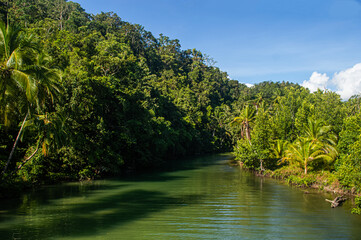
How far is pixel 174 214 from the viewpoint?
45.7 ft

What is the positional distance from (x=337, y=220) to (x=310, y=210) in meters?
1.99

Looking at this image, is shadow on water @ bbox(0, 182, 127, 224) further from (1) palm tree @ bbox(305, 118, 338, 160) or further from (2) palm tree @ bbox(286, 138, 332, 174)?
(1) palm tree @ bbox(305, 118, 338, 160)

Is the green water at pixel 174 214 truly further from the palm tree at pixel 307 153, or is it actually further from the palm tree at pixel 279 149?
the palm tree at pixel 279 149

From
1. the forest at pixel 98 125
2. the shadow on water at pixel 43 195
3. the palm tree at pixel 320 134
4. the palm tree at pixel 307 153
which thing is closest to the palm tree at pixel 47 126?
the forest at pixel 98 125

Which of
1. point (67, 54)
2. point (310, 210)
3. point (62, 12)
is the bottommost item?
point (310, 210)

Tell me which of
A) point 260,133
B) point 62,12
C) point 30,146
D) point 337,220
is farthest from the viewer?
point 62,12

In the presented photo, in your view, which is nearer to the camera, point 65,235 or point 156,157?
point 65,235

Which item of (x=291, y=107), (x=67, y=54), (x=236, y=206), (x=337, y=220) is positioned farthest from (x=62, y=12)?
(x=337, y=220)

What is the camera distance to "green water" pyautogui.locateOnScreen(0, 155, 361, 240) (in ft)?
36.1

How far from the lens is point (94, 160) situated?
25.5 m

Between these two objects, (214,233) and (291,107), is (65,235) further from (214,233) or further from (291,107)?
(291,107)

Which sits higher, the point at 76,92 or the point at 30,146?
the point at 76,92

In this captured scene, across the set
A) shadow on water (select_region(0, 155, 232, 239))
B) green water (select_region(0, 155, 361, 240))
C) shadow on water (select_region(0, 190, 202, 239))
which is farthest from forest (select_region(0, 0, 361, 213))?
shadow on water (select_region(0, 190, 202, 239))

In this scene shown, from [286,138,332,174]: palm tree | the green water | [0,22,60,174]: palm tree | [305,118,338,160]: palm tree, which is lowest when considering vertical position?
the green water
